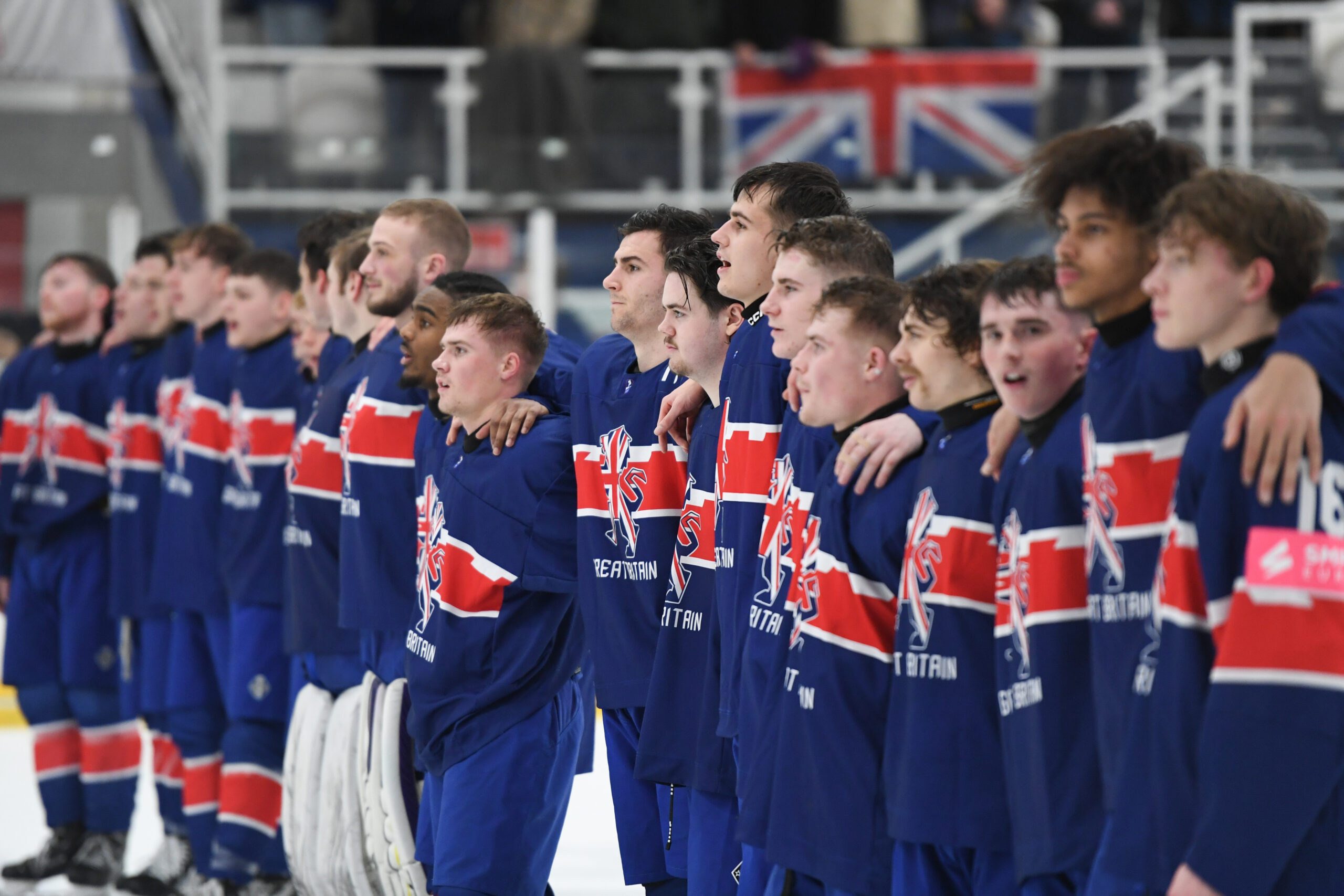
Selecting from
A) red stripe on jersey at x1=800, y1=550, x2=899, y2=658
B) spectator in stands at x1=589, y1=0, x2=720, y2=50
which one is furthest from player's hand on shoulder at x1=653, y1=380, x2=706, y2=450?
spectator in stands at x1=589, y1=0, x2=720, y2=50

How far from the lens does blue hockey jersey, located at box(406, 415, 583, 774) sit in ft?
11.7

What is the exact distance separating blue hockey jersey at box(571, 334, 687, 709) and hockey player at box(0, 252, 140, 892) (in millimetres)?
2650

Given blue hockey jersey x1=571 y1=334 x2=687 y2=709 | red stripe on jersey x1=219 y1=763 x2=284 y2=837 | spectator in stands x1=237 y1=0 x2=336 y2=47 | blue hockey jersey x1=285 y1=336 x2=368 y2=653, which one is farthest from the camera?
spectator in stands x1=237 y1=0 x2=336 y2=47

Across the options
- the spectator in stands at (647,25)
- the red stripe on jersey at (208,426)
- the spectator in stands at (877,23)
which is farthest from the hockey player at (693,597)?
the spectator in stands at (877,23)

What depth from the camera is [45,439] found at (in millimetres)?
5871

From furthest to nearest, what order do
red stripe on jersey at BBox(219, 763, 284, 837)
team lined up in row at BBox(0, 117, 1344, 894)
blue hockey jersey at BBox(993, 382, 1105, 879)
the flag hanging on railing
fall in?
the flag hanging on railing
red stripe on jersey at BBox(219, 763, 284, 837)
blue hockey jersey at BBox(993, 382, 1105, 879)
team lined up in row at BBox(0, 117, 1344, 894)

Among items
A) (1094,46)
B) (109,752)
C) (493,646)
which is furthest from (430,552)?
(1094,46)

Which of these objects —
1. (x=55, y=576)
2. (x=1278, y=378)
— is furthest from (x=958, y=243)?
(x=1278, y=378)

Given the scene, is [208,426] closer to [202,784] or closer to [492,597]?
[202,784]

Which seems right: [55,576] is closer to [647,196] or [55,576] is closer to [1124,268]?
[647,196]

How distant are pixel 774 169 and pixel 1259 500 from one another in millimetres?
Result: 1519

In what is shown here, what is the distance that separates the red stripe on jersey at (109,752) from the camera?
5.48 meters

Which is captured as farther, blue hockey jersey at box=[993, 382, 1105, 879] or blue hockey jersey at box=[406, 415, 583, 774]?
blue hockey jersey at box=[406, 415, 583, 774]

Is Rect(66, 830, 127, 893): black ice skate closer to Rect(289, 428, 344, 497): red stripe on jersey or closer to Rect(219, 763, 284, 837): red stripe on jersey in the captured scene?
Rect(219, 763, 284, 837): red stripe on jersey
